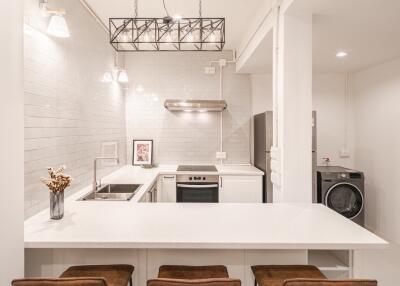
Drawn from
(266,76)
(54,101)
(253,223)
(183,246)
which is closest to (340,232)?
(253,223)

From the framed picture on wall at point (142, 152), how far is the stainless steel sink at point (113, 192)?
1.45 m

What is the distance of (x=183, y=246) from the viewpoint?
1.43 m

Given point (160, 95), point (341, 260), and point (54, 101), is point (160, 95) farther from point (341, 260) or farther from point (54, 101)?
point (341, 260)

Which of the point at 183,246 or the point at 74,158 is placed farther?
the point at 74,158

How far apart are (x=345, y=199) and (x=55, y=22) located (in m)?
3.82

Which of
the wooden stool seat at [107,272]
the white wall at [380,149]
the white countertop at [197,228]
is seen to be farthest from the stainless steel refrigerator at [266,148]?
the wooden stool seat at [107,272]

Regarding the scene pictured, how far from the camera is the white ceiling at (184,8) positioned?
2.86m

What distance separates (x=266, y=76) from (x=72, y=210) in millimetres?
3495

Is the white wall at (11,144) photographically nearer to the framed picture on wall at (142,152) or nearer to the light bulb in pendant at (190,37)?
the light bulb in pendant at (190,37)

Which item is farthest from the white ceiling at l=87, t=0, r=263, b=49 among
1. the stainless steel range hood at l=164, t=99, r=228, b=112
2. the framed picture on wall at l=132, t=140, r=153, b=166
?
the framed picture on wall at l=132, t=140, r=153, b=166

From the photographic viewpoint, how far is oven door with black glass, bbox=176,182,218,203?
12.5 feet

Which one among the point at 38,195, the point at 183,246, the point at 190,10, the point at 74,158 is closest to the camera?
the point at 183,246

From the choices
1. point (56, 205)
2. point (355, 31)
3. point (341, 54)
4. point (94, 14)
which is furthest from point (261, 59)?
point (56, 205)

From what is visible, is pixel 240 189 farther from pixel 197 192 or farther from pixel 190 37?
pixel 190 37
